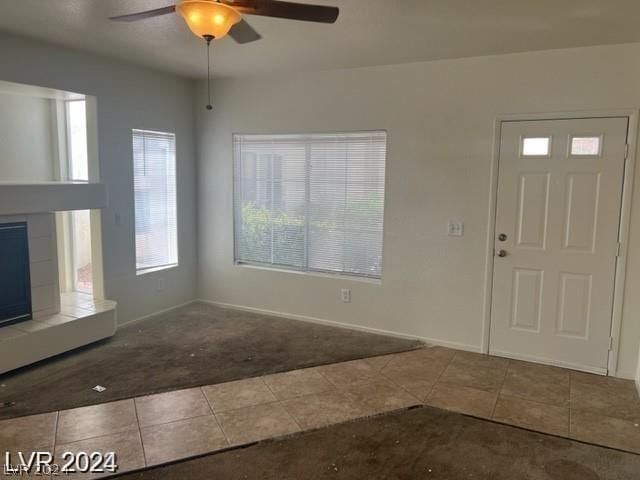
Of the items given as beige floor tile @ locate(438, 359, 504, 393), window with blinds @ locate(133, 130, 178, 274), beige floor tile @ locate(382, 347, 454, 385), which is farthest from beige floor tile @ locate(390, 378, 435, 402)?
window with blinds @ locate(133, 130, 178, 274)

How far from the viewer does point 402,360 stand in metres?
3.98

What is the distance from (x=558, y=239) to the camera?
381 cm

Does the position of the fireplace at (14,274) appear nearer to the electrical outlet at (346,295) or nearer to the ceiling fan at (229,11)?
the ceiling fan at (229,11)

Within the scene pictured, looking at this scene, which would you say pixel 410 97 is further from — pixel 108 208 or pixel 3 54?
pixel 3 54

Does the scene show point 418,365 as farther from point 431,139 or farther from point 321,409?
point 431,139

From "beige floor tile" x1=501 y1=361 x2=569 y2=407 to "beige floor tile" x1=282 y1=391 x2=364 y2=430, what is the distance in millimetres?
1184

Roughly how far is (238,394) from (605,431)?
2.41 meters

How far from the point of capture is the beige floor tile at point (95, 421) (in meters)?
2.78

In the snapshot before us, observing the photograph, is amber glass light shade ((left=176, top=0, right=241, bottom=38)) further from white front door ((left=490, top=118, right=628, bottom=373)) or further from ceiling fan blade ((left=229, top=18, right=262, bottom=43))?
white front door ((left=490, top=118, right=628, bottom=373))

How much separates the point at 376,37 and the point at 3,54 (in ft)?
9.18

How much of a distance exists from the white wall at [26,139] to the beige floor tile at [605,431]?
196 inches

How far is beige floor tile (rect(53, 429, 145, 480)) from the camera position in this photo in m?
2.49

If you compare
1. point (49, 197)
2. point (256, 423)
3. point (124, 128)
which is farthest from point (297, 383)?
point (124, 128)

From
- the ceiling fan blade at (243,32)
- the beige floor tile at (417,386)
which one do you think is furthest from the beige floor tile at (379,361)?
the ceiling fan blade at (243,32)
